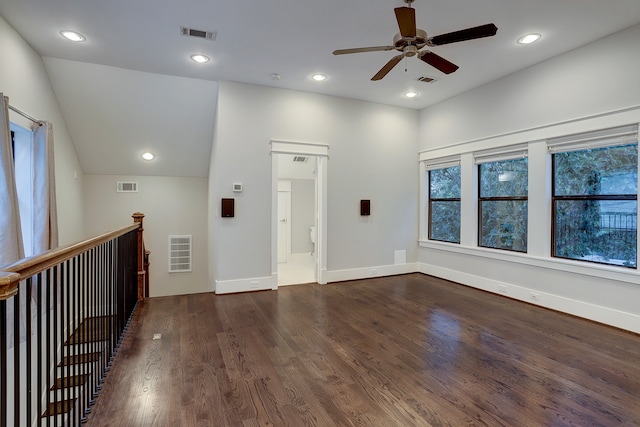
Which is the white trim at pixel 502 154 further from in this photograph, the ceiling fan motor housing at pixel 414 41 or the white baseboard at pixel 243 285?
the white baseboard at pixel 243 285

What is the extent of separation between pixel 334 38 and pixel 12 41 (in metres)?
3.22

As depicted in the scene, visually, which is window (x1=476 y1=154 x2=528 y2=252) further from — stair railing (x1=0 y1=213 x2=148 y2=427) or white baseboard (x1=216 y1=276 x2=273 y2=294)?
stair railing (x1=0 y1=213 x2=148 y2=427)

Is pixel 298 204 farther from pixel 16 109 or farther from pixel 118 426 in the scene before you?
pixel 118 426

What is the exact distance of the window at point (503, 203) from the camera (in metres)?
4.39

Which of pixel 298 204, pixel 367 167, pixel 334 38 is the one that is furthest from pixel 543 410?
pixel 298 204

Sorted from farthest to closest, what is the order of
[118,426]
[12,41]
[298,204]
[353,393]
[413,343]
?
Answer: [298,204], [12,41], [413,343], [353,393], [118,426]

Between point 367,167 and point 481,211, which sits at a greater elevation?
point 367,167

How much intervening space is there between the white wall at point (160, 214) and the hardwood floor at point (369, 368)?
8.52ft

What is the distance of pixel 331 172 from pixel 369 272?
70.8 inches

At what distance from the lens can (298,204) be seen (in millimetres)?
8039

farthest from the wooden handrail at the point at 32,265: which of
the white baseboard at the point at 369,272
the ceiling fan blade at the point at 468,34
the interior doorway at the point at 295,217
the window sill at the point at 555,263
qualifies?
the window sill at the point at 555,263

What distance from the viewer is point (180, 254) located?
21.6 ft

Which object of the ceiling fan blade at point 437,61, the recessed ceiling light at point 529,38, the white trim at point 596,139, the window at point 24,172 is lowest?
the window at point 24,172

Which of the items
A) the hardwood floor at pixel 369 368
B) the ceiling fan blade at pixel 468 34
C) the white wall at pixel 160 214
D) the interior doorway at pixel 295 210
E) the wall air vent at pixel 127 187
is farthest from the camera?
the interior doorway at pixel 295 210
